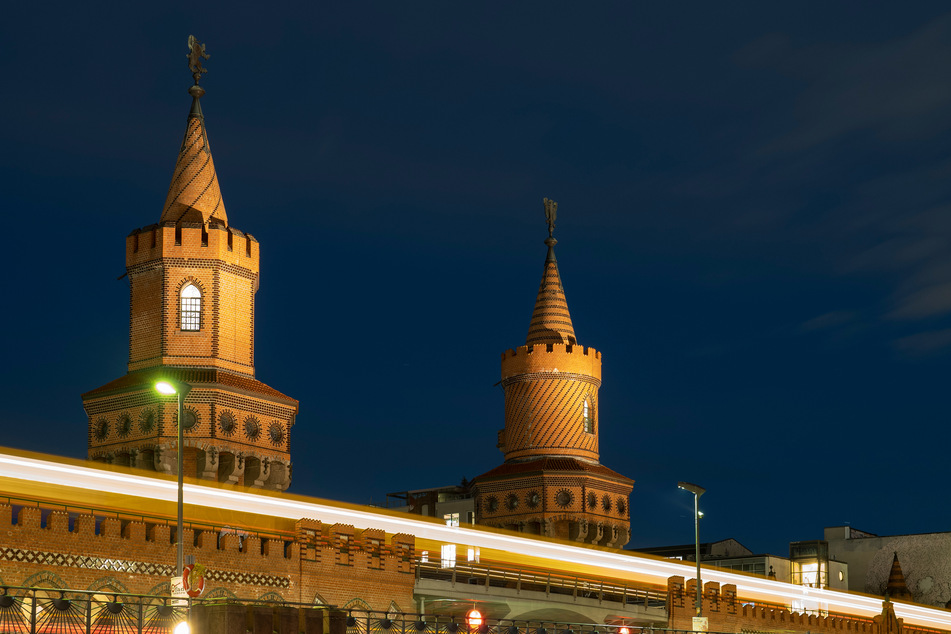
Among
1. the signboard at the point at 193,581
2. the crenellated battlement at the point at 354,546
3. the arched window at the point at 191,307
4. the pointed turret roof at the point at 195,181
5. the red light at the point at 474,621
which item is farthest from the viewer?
the pointed turret roof at the point at 195,181

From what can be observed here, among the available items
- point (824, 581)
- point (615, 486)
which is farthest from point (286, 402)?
point (824, 581)

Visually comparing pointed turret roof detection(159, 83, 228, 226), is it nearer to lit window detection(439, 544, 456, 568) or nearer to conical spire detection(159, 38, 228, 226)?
conical spire detection(159, 38, 228, 226)

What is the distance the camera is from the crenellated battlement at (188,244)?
56.6m

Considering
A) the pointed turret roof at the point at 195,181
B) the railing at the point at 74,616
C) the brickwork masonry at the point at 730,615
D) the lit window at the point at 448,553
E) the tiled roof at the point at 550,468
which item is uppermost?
the pointed turret roof at the point at 195,181

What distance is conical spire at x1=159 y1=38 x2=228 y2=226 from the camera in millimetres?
58312

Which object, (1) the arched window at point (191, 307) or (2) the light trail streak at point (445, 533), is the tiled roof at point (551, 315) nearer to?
(2) the light trail streak at point (445, 533)

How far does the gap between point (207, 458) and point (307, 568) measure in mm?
10163

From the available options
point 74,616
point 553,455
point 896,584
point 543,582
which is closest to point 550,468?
point 553,455

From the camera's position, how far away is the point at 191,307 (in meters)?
56.6

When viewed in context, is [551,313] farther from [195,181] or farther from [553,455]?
[195,181]

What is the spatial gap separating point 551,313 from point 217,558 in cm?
3399

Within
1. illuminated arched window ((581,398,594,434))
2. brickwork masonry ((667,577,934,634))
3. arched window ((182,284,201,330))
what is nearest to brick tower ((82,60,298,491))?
arched window ((182,284,201,330))

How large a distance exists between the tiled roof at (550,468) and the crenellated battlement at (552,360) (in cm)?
463

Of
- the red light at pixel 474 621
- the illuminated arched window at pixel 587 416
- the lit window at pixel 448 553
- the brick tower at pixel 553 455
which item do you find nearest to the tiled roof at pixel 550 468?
the brick tower at pixel 553 455
